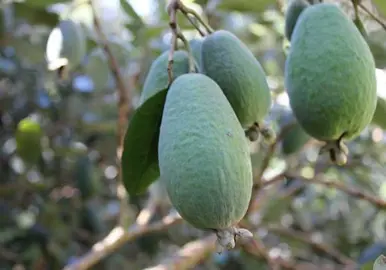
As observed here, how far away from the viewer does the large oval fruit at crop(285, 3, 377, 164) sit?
680mm

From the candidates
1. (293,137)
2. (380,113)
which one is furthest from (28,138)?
(380,113)

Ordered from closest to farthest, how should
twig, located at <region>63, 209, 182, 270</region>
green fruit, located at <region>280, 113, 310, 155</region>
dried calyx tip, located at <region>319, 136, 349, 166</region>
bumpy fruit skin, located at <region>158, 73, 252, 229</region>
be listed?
bumpy fruit skin, located at <region>158, 73, 252, 229</region>, dried calyx tip, located at <region>319, 136, 349, 166</region>, twig, located at <region>63, 209, 182, 270</region>, green fruit, located at <region>280, 113, 310, 155</region>

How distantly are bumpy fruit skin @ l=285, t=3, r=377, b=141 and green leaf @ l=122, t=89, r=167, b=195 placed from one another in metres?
0.15

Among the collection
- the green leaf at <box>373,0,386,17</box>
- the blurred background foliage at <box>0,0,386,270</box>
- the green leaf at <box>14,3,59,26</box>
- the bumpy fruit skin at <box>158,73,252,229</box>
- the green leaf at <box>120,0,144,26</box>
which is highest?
the bumpy fruit skin at <box>158,73,252,229</box>

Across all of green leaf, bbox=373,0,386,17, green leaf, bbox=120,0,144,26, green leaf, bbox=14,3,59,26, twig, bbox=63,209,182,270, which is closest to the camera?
green leaf, bbox=373,0,386,17

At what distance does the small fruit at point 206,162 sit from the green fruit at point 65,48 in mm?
509

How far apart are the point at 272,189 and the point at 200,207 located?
126 cm

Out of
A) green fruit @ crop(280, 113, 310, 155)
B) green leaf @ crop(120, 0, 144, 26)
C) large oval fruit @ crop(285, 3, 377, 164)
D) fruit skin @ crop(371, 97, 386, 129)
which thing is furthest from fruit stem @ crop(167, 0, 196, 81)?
green leaf @ crop(120, 0, 144, 26)

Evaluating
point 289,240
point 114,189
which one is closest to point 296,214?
point 289,240

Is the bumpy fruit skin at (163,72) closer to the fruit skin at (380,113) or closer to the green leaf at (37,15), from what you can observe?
the fruit skin at (380,113)

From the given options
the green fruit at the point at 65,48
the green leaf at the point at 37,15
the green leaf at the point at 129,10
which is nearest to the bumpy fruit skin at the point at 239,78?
the green fruit at the point at 65,48

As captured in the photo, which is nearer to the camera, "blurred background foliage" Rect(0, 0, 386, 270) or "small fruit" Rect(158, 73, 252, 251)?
"small fruit" Rect(158, 73, 252, 251)

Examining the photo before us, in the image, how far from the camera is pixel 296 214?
2217mm

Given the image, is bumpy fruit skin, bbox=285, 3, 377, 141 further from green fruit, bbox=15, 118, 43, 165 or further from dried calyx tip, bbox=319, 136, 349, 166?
green fruit, bbox=15, 118, 43, 165
